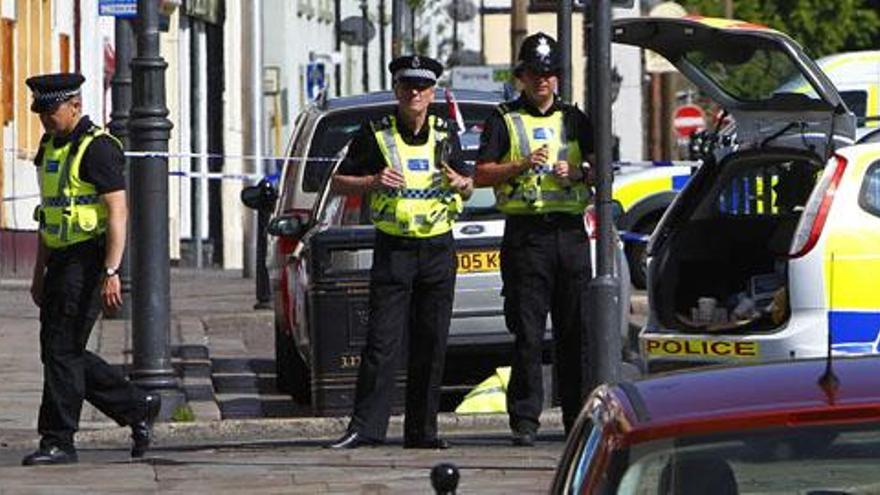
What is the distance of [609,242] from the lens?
11953 mm

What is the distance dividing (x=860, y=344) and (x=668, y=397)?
5.58 meters

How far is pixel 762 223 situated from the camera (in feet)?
42.7

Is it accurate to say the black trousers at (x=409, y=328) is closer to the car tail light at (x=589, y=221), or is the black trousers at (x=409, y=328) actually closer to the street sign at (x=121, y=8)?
the car tail light at (x=589, y=221)

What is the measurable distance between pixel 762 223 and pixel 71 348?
120 inches

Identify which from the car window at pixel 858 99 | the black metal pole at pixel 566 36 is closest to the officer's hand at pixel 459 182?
the black metal pole at pixel 566 36

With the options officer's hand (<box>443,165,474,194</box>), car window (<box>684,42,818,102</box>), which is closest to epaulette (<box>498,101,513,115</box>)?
officer's hand (<box>443,165,474,194</box>)

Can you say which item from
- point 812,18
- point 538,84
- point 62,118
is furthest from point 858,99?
point 812,18

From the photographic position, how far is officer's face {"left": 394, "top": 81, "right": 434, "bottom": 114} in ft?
42.5

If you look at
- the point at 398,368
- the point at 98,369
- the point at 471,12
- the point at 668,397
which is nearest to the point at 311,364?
the point at 398,368

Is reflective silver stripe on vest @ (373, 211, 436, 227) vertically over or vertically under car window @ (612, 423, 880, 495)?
over

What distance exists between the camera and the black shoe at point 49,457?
1279cm

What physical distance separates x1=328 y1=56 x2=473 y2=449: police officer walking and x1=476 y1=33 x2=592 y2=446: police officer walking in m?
0.23

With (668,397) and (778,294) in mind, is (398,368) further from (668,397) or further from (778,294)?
(668,397)

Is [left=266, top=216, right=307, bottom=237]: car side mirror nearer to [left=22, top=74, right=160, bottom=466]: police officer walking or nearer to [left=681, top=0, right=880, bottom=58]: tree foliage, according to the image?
[left=22, top=74, right=160, bottom=466]: police officer walking
